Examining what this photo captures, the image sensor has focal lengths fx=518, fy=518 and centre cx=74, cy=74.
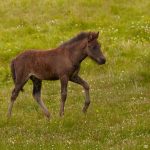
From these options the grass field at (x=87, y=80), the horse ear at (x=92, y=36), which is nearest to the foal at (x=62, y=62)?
the horse ear at (x=92, y=36)

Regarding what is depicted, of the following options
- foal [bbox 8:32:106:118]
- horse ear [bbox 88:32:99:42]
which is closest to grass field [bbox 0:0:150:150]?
foal [bbox 8:32:106:118]

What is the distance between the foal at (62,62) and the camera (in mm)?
13859

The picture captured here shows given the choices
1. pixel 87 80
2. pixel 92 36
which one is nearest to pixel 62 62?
pixel 92 36

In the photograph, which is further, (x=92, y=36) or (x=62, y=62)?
(x=62, y=62)

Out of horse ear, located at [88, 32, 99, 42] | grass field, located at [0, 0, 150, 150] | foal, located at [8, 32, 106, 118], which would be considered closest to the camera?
grass field, located at [0, 0, 150, 150]

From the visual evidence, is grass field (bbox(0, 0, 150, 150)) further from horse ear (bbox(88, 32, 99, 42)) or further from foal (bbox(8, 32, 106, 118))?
horse ear (bbox(88, 32, 99, 42))

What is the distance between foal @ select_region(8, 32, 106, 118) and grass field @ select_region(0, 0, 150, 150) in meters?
0.89

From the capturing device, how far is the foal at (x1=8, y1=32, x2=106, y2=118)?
45.5 ft

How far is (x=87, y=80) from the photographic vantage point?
19.9 m

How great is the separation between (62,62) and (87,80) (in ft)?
19.4

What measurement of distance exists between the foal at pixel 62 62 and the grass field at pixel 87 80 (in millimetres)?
888

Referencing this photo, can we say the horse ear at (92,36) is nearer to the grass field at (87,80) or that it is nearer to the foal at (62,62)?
the foal at (62,62)

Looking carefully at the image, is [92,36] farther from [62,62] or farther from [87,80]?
[87,80]

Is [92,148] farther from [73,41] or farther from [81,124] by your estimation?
[73,41]
